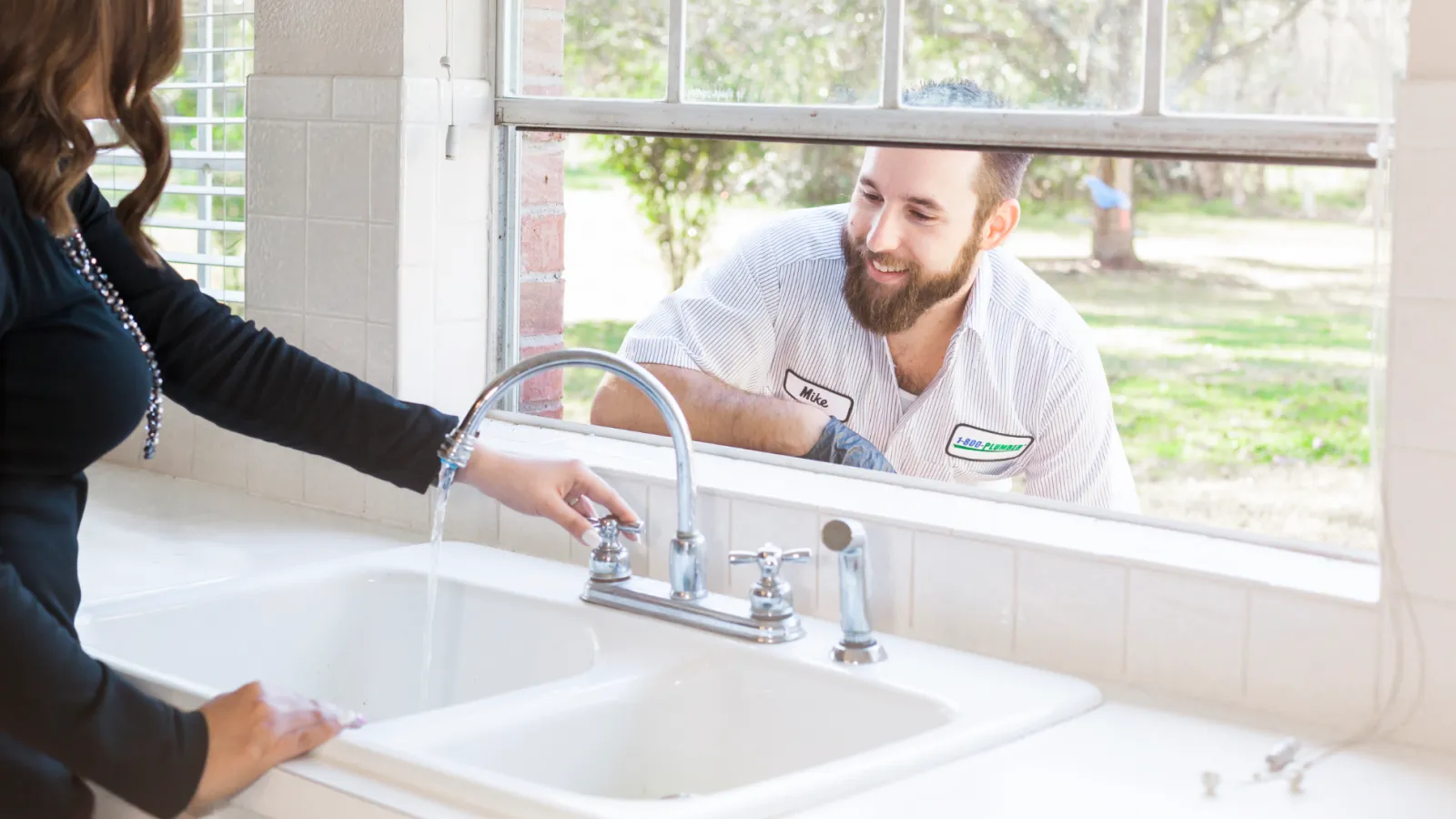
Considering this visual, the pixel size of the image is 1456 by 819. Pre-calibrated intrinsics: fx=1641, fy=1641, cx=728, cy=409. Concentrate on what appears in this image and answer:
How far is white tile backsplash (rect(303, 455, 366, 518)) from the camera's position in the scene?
8.20 ft

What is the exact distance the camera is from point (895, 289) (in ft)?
8.29

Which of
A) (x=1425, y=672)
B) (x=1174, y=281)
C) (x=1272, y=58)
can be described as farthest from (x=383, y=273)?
(x=1174, y=281)

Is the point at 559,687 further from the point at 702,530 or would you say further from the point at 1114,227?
the point at 1114,227

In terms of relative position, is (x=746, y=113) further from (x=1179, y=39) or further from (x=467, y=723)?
(x=467, y=723)

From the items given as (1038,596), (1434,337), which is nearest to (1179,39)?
(1434,337)

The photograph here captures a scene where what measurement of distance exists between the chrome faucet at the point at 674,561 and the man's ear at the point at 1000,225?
85cm

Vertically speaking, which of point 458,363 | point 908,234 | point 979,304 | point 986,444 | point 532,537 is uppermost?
point 908,234

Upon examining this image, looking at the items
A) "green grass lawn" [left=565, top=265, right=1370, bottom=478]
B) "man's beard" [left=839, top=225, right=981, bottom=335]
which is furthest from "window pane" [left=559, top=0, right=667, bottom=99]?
"green grass lawn" [left=565, top=265, right=1370, bottom=478]

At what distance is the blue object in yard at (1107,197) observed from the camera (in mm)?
3877

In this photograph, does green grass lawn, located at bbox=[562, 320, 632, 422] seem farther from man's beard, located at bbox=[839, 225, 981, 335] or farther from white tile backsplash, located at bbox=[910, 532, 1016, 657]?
white tile backsplash, located at bbox=[910, 532, 1016, 657]

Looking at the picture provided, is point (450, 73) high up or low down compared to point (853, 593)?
up

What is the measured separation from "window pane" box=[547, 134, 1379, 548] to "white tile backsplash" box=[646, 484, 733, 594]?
0.53 meters

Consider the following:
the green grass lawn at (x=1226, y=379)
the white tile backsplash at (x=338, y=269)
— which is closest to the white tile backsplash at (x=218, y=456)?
the white tile backsplash at (x=338, y=269)

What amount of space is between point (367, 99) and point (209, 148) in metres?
0.58
